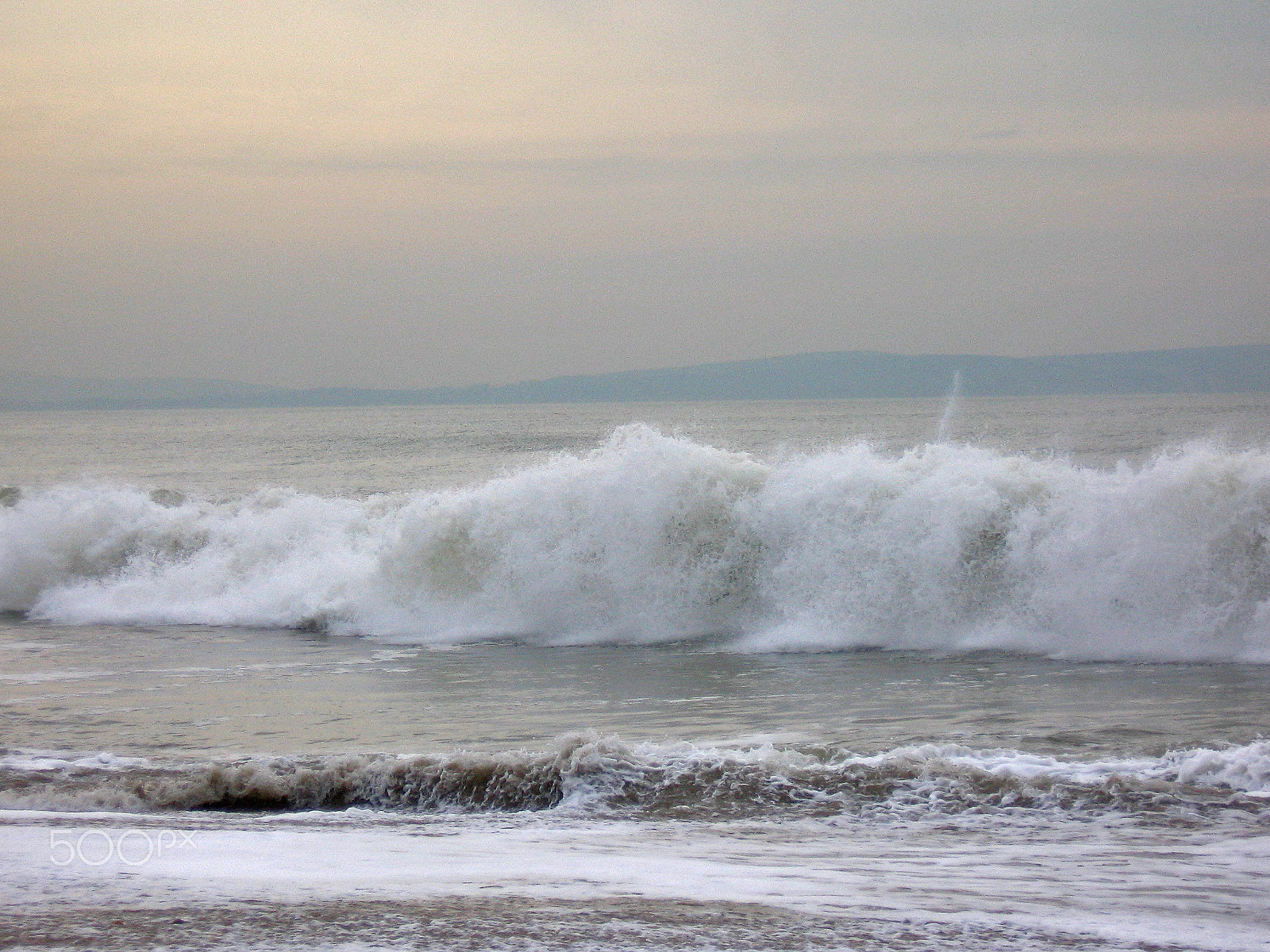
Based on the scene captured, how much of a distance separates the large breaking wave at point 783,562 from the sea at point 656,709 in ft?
0.15

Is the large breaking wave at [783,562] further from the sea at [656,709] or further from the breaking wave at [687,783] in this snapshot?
the breaking wave at [687,783]

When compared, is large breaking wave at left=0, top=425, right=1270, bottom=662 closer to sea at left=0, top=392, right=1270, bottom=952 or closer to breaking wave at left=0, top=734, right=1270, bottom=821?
sea at left=0, top=392, right=1270, bottom=952

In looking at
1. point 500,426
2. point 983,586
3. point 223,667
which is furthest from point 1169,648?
point 500,426

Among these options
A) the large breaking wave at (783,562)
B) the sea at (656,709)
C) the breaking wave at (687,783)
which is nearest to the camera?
the sea at (656,709)

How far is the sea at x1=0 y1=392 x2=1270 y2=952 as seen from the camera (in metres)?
5.02

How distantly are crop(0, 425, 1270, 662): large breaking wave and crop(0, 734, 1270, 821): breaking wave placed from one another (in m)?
5.07

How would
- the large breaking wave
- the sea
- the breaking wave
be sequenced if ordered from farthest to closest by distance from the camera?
the large breaking wave
the breaking wave
the sea

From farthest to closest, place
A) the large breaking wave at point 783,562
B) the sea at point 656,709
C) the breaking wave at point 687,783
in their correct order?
1. the large breaking wave at point 783,562
2. the breaking wave at point 687,783
3. the sea at point 656,709

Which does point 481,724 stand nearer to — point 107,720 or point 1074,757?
point 107,720

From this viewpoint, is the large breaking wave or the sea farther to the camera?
the large breaking wave

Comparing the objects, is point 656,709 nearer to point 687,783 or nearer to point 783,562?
point 687,783

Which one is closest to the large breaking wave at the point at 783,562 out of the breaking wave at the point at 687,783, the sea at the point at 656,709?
the sea at the point at 656,709

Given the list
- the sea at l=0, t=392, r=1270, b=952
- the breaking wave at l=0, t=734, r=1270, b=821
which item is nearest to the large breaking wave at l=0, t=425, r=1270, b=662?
the sea at l=0, t=392, r=1270, b=952

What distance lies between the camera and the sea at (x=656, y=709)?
5023mm
